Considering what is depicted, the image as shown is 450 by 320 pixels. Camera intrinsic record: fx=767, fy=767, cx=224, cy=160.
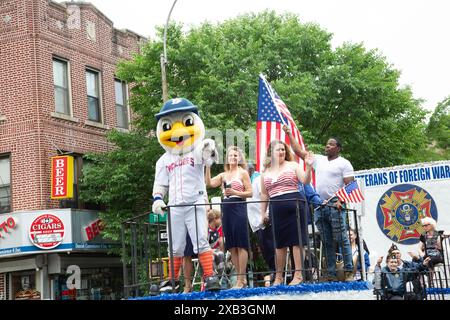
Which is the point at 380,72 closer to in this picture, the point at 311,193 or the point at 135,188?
the point at 135,188

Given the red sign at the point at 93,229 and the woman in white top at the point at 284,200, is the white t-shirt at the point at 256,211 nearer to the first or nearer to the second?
the woman in white top at the point at 284,200

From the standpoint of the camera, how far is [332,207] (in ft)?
25.2

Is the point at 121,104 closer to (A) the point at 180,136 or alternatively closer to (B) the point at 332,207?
(A) the point at 180,136

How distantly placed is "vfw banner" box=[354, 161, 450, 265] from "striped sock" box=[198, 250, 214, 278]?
6558 millimetres

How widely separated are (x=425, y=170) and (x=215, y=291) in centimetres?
812

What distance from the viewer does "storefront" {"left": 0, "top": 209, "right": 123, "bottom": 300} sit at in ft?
72.2

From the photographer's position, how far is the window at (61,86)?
23.4 meters

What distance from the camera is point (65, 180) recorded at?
21656mm

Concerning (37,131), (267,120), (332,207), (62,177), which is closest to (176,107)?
(332,207)

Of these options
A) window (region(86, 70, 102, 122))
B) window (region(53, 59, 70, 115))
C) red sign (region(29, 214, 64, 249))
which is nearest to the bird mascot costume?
red sign (region(29, 214, 64, 249))

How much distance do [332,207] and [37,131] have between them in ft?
52.8

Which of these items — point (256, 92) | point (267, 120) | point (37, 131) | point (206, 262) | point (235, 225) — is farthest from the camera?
point (37, 131)

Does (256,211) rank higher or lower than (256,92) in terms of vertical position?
lower
